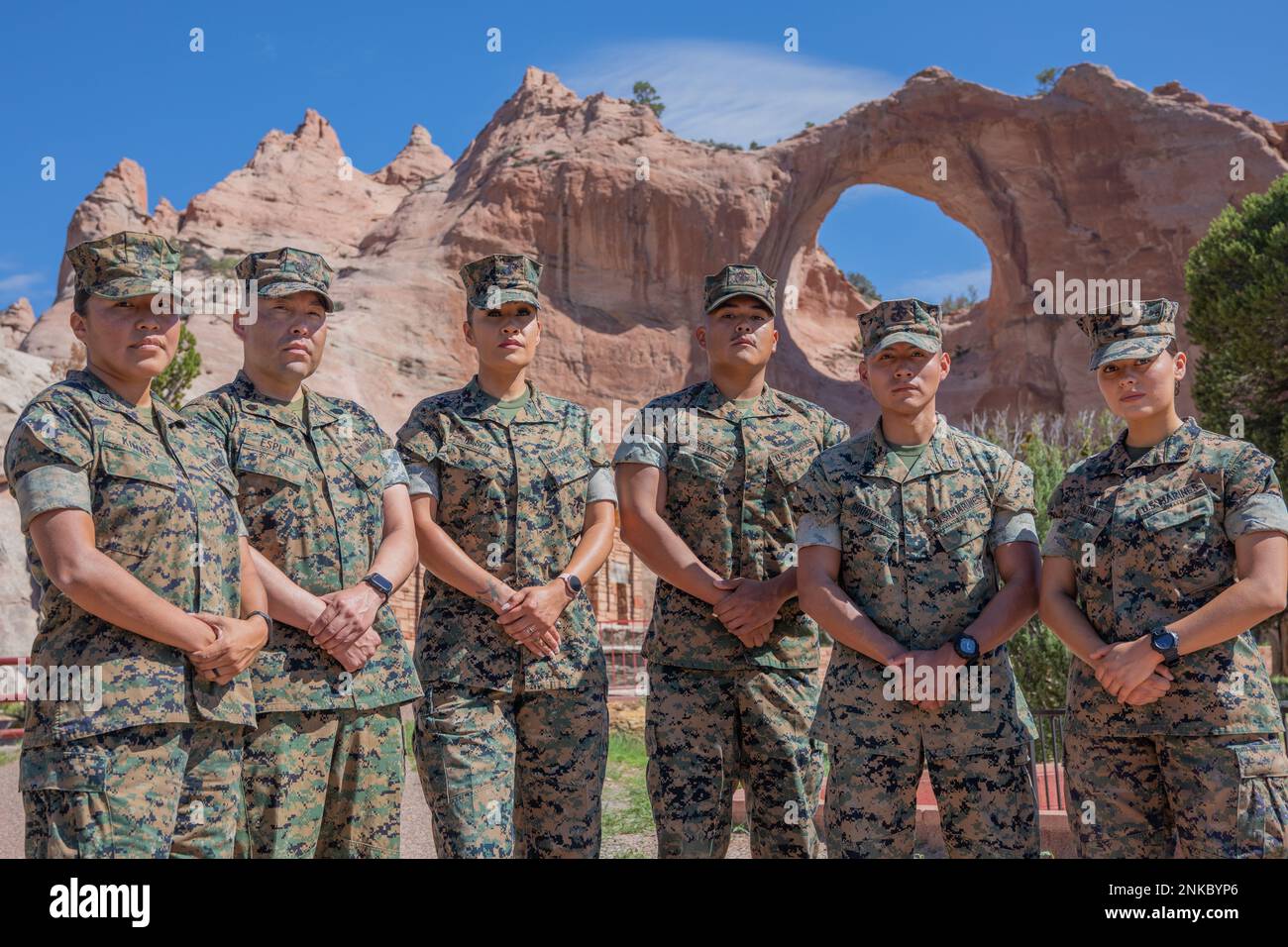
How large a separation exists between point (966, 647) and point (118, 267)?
110 inches

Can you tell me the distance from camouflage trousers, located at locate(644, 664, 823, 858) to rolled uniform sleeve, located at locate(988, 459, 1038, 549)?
888mm

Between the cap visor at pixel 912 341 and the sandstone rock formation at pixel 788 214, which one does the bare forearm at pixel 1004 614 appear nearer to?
the cap visor at pixel 912 341

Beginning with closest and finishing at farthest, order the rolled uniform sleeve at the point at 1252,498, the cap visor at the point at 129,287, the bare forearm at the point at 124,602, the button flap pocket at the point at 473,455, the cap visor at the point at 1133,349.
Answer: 1. the bare forearm at the point at 124,602
2. the cap visor at the point at 129,287
3. the rolled uniform sleeve at the point at 1252,498
4. the cap visor at the point at 1133,349
5. the button flap pocket at the point at 473,455

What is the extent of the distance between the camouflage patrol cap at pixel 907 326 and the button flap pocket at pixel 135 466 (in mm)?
2292

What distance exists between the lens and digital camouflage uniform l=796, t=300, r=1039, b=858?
145 inches

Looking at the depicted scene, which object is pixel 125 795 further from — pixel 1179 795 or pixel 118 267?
pixel 1179 795

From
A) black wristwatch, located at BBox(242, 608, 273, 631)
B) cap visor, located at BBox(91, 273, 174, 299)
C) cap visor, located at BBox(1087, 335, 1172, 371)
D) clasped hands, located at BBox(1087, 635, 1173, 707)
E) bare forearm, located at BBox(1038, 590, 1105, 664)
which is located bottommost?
clasped hands, located at BBox(1087, 635, 1173, 707)

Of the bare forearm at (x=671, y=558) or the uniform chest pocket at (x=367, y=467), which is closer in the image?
the uniform chest pocket at (x=367, y=467)

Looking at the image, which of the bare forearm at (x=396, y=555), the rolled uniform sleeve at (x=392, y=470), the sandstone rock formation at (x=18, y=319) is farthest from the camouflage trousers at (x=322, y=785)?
the sandstone rock formation at (x=18, y=319)

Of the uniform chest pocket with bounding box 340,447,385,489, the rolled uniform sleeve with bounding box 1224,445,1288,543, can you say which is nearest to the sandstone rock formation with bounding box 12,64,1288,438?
the uniform chest pocket with bounding box 340,447,385,489

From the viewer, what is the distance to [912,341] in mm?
3945

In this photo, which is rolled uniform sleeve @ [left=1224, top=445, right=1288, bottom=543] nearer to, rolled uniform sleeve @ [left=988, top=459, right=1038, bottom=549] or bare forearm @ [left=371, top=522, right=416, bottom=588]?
rolled uniform sleeve @ [left=988, top=459, right=1038, bottom=549]

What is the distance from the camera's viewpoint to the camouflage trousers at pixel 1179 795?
341 centimetres

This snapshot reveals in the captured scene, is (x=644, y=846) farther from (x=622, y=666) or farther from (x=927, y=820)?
(x=622, y=666)
